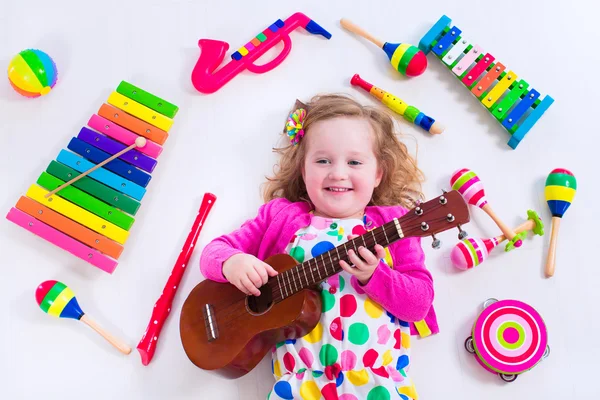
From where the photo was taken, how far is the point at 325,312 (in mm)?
1433

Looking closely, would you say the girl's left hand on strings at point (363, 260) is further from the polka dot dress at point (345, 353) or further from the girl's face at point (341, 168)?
the girl's face at point (341, 168)

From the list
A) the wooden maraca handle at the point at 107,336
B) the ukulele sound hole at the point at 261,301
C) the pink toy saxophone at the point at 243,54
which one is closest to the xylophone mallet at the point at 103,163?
the pink toy saxophone at the point at 243,54

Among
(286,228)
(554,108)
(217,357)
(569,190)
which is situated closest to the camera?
(217,357)

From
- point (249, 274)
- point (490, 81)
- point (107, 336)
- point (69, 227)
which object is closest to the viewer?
point (249, 274)

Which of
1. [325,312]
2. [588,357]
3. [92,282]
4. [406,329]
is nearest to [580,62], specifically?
[588,357]

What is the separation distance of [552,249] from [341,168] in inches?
27.0

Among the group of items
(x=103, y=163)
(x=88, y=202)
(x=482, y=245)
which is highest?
(x=482, y=245)

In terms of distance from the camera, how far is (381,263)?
55.1 inches

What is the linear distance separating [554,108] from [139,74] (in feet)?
4.56

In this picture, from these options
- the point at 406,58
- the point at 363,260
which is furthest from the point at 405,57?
the point at 363,260

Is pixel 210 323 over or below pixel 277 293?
below

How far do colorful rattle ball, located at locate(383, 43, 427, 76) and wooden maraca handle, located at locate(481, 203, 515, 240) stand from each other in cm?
51

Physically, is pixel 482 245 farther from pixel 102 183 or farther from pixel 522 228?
pixel 102 183

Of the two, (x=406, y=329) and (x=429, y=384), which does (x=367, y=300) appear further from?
(x=429, y=384)
